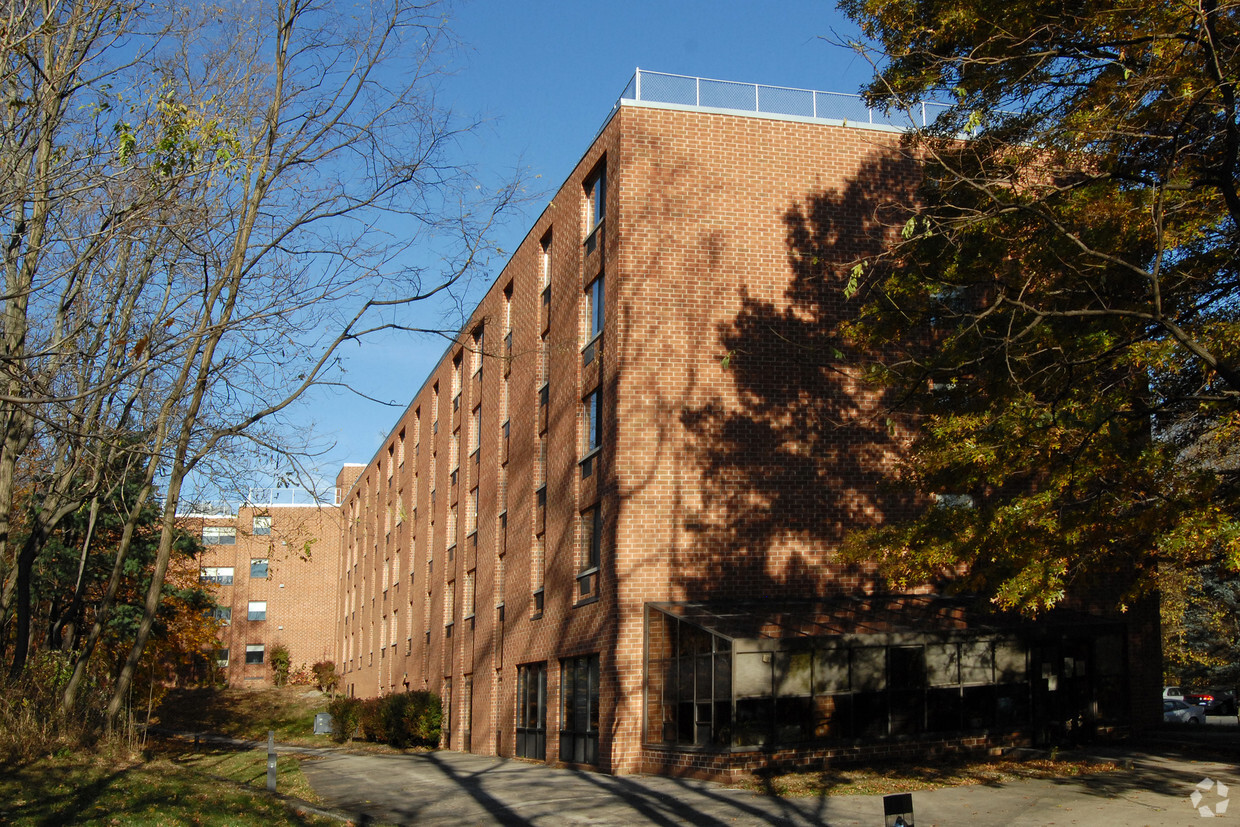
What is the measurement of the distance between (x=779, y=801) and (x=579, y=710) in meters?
7.68

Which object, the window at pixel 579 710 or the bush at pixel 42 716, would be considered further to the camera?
the window at pixel 579 710

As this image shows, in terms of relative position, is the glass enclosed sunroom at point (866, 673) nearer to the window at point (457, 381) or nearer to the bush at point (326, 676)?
the window at point (457, 381)

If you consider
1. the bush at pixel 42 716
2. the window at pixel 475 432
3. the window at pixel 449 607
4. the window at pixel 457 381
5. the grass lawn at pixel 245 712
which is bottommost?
the grass lawn at pixel 245 712

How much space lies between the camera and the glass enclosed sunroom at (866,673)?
18.7m

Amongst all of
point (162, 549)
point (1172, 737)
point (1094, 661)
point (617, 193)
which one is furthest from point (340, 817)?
point (1172, 737)

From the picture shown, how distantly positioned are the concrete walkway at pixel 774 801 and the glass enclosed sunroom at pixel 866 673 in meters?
1.29

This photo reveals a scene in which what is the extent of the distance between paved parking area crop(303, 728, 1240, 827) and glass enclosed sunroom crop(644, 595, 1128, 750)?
4.13 feet

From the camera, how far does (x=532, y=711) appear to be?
26.6 m

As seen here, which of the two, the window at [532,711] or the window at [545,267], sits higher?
the window at [545,267]

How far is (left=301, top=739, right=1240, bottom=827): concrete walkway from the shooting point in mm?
14250

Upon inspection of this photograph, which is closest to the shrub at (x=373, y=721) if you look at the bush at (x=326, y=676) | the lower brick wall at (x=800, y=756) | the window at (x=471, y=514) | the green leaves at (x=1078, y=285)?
the window at (x=471, y=514)

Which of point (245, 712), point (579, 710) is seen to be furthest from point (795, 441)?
point (245, 712)

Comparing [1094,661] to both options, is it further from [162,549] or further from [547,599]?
[162,549]

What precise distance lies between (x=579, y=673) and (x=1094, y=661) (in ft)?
33.7
